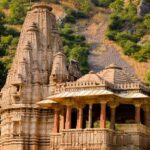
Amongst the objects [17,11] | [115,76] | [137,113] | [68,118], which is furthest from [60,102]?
[17,11]

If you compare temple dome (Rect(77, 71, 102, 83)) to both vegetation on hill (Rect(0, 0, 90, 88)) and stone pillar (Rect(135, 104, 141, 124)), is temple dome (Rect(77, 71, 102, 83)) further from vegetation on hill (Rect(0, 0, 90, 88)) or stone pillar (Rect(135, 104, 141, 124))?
vegetation on hill (Rect(0, 0, 90, 88))

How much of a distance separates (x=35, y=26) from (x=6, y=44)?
47038 millimetres

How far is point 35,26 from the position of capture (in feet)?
94.3

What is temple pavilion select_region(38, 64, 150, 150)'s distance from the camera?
76.5 feet

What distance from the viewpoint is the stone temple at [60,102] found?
2356 cm

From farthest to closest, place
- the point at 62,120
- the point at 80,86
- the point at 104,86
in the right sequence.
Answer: the point at 62,120
the point at 80,86
the point at 104,86

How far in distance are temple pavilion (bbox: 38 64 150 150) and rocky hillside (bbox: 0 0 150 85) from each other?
40.0 meters

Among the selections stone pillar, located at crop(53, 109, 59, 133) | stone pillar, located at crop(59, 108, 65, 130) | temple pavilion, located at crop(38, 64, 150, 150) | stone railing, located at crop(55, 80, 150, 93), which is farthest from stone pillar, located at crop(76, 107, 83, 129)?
stone pillar, located at crop(53, 109, 59, 133)

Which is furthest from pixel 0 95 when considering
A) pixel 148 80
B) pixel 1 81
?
pixel 148 80

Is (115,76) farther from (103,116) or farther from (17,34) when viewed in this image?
(17,34)

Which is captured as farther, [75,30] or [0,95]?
[75,30]

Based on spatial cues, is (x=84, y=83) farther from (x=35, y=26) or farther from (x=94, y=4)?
(x=94, y=4)

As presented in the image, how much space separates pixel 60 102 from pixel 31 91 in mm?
2754

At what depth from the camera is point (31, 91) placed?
27.1 metres
